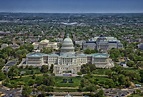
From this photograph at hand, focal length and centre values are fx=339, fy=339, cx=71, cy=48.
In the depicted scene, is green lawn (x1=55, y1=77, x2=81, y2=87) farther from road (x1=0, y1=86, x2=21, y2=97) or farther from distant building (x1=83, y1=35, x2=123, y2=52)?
distant building (x1=83, y1=35, x2=123, y2=52)

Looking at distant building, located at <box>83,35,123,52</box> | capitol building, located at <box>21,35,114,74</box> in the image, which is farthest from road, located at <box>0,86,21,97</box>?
distant building, located at <box>83,35,123,52</box>

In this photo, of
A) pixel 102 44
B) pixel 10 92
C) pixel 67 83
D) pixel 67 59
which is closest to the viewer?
pixel 10 92

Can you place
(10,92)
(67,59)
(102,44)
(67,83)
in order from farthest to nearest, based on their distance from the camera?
1. (102,44)
2. (67,59)
3. (67,83)
4. (10,92)

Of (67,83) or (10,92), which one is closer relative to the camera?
(10,92)

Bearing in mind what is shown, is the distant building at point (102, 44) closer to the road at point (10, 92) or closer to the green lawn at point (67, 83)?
the green lawn at point (67, 83)

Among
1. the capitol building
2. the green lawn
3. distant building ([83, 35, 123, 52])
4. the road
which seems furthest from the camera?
distant building ([83, 35, 123, 52])

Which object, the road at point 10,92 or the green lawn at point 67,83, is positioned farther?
the green lawn at point 67,83

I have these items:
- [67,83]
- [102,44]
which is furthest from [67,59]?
[102,44]

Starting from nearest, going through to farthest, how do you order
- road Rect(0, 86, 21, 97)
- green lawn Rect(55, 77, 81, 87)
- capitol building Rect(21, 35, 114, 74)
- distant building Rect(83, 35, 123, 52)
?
road Rect(0, 86, 21, 97)
green lawn Rect(55, 77, 81, 87)
capitol building Rect(21, 35, 114, 74)
distant building Rect(83, 35, 123, 52)

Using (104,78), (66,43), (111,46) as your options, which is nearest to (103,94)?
(104,78)

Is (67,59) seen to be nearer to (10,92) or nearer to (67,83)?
(67,83)

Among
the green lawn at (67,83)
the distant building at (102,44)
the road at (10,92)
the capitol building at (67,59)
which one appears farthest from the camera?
the distant building at (102,44)

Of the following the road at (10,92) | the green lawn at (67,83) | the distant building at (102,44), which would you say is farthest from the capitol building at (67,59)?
the road at (10,92)
